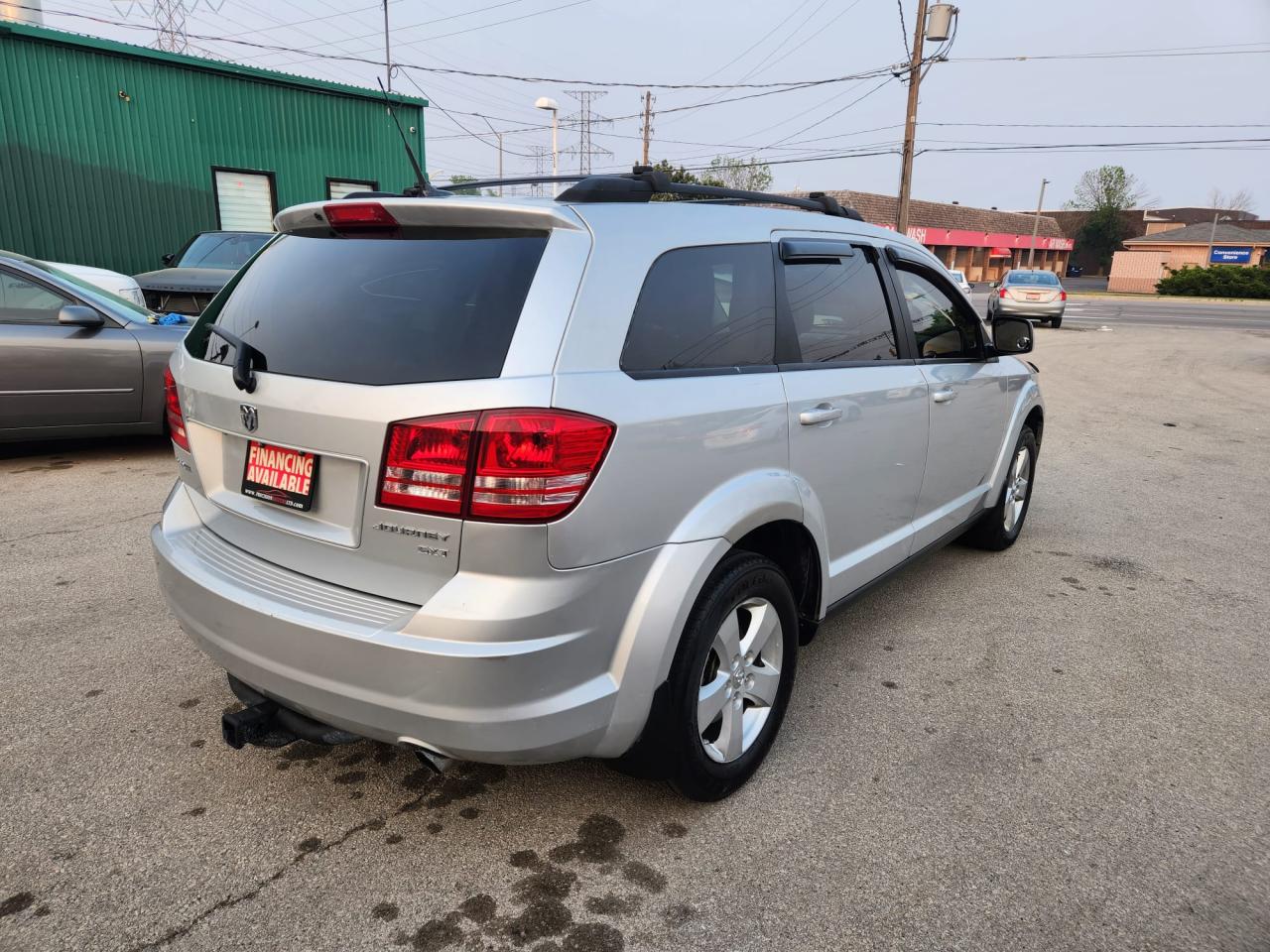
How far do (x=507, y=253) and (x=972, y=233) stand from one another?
72698mm

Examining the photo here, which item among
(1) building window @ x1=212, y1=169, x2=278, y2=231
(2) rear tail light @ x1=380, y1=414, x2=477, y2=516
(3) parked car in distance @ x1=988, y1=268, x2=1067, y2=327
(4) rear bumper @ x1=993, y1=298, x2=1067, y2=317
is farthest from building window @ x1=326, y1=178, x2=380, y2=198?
(4) rear bumper @ x1=993, y1=298, x2=1067, y2=317

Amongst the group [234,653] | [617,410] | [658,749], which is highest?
[617,410]

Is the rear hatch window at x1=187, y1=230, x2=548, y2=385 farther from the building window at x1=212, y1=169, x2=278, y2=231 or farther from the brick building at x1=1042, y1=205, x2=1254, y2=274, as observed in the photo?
the brick building at x1=1042, y1=205, x2=1254, y2=274

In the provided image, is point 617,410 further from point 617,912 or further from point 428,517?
point 617,912

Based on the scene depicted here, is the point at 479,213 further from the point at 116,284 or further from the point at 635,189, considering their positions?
the point at 116,284

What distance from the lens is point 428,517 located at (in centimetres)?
200

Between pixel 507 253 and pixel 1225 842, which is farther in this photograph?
pixel 1225 842

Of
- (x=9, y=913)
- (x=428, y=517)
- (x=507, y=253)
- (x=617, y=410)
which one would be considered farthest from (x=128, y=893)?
(x=507, y=253)

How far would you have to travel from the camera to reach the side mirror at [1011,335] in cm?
433

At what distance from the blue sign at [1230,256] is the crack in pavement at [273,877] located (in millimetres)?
80849

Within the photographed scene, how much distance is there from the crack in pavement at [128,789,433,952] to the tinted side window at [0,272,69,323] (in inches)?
216

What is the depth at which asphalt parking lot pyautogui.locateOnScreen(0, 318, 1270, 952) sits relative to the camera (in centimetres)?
215

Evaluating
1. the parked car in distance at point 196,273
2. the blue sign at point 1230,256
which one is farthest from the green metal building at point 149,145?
the blue sign at point 1230,256

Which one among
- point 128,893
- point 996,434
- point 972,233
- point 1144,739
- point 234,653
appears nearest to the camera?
point 128,893
